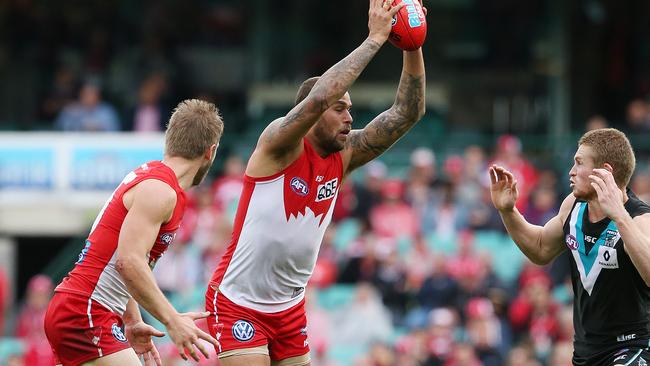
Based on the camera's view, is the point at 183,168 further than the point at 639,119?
No

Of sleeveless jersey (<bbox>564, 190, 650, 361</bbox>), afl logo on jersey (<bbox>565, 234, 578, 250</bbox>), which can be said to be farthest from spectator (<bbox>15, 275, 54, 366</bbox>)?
sleeveless jersey (<bbox>564, 190, 650, 361</bbox>)

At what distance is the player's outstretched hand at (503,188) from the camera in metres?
7.91

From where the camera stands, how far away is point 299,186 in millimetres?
7539

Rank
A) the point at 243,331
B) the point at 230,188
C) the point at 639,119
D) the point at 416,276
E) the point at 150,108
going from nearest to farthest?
the point at 243,331
the point at 416,276
the point at 230,188
the point at 639,119
the point at 150,108

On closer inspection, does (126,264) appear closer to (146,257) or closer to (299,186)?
(146,257)

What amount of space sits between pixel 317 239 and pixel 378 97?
12.7 metres

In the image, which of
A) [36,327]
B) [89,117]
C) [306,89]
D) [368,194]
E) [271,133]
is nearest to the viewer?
[271,133]

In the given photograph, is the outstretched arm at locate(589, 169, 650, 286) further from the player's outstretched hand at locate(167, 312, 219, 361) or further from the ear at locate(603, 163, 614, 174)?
the player's outstretched hand at locate(167, 312, 219, 361)

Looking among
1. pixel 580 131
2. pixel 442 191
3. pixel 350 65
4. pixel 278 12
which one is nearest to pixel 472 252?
pixel 442 191

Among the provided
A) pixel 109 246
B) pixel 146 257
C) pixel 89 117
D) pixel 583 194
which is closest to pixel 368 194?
pixel 89 117

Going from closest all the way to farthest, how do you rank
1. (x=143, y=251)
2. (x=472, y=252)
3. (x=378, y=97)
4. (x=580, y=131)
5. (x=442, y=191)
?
(x=143, y=251), (x=472, y=252), (x=442, y=191), (x=580, y=131), (x=378, y=97)

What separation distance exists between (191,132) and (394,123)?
146cm

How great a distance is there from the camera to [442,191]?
15.0 metres

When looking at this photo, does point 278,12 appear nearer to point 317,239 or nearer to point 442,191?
point 442,191
